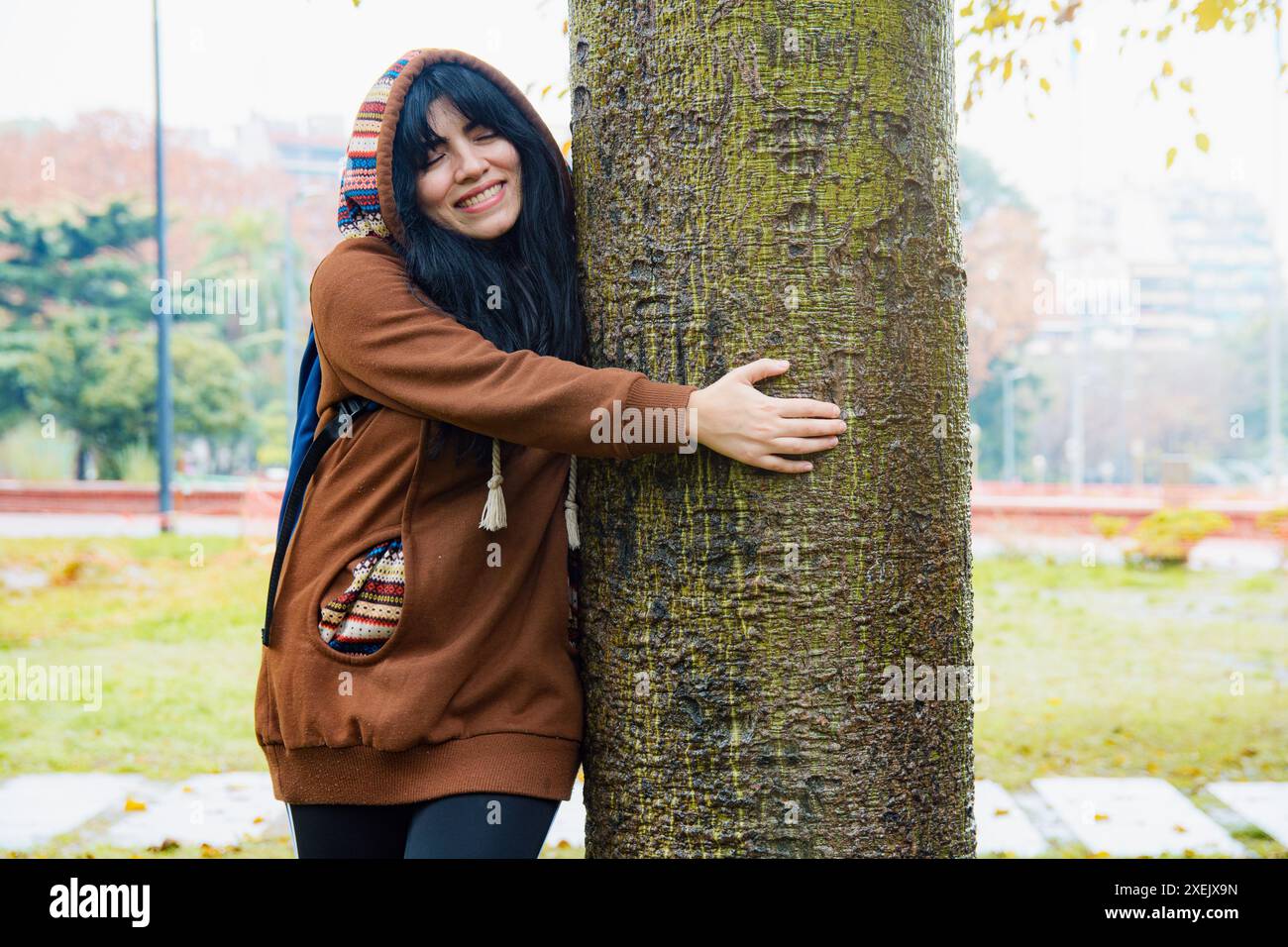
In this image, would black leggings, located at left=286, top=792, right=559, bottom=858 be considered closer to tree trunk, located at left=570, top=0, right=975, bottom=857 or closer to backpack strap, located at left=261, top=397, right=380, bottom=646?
tree trunk, located at left=570, top=0, right=975, bottom=857

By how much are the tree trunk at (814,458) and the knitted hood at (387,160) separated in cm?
17

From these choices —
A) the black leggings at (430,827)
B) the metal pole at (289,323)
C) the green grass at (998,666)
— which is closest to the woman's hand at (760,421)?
the black leggings at (430,827)

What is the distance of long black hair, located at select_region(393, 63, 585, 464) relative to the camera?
5.75ft

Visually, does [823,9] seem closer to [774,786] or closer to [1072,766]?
[774,786]

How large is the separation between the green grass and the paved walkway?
0.12m

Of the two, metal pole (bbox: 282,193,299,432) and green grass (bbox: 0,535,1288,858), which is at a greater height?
metal pole (bbox: 282,193,299,432)

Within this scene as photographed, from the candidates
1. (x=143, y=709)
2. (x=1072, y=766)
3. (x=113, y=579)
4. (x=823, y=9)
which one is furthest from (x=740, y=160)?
(x=113, y=579)

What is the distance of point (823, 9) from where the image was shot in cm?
163

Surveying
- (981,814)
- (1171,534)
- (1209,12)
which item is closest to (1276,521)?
(1171,534)

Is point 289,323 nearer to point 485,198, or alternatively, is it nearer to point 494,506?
point 485,198

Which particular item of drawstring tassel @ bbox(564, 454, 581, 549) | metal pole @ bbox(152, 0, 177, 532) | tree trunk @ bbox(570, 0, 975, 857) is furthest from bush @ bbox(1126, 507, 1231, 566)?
drawstring tassel @ bbox(564, 454, 581, 549)

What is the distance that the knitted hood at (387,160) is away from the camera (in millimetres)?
1722

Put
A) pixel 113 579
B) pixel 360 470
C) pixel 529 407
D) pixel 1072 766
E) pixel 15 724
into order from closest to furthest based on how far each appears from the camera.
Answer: pixel 529 407, pixel 360 470, pixel 1072 766, pixel 15 724, pixel 113 579
